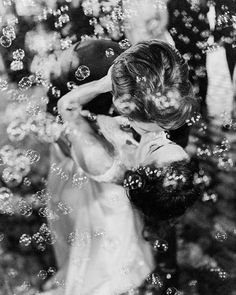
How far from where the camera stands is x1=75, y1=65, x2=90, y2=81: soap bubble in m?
0.90

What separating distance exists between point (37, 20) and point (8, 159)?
0.84ft

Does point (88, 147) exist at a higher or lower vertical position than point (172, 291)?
higher

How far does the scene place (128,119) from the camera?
896mm

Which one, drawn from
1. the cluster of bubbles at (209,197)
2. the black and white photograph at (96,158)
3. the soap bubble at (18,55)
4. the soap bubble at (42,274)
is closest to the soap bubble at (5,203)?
the black and white photograph at (96,158)

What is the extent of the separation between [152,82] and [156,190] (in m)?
0.19

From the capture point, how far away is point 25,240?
88 centimetres

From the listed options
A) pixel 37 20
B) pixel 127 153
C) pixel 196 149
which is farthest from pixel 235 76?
pixel 37 20

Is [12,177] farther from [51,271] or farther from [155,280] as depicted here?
[155,280]

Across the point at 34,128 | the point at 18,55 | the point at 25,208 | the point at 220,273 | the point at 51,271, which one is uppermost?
the point at 18,55

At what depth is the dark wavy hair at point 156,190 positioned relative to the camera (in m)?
0.90

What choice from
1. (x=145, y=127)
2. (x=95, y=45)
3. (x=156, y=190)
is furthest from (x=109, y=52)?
(x=156, y=190)

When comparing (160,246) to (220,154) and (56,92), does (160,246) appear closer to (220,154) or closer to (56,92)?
(220,154)

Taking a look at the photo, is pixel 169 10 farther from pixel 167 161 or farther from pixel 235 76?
pixel 167 161

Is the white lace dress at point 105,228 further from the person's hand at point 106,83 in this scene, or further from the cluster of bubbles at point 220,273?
the cluster of bubbles at point 220,273
